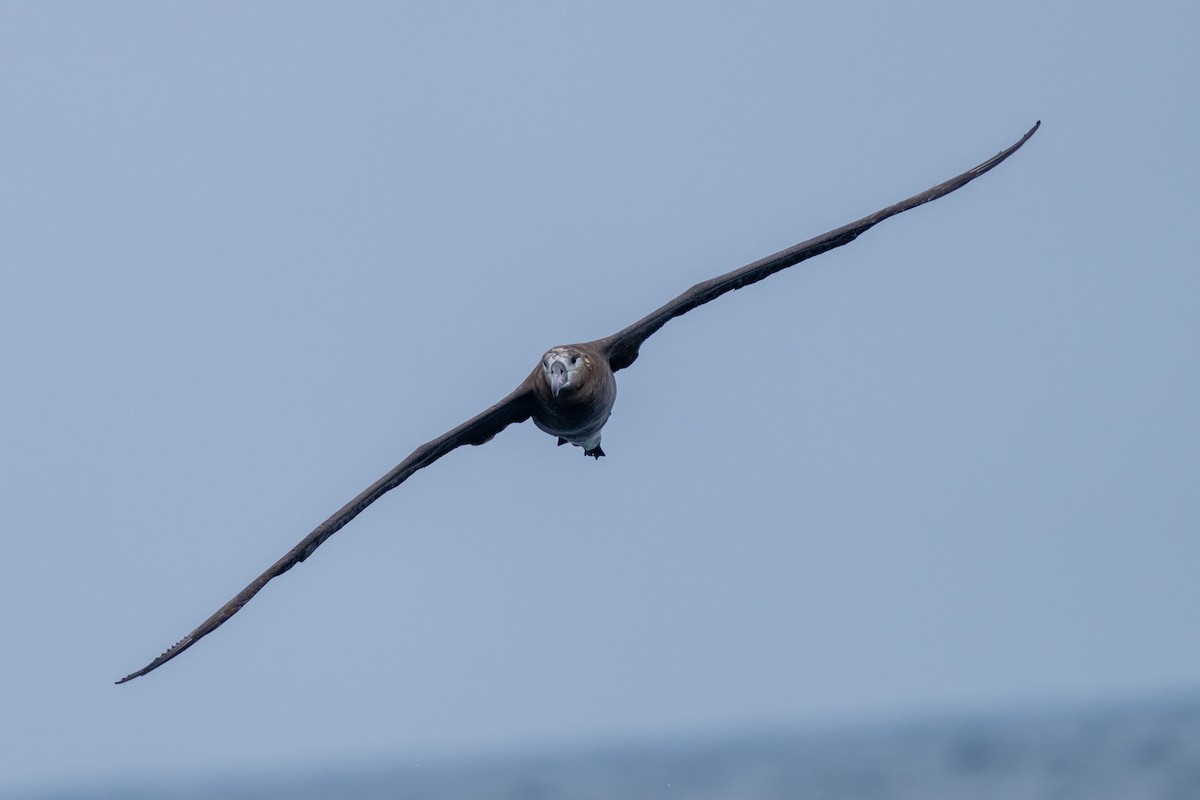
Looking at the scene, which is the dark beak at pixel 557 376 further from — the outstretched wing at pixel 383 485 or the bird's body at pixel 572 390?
the outstretched wing at pixel 383 485

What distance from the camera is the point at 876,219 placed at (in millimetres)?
18953

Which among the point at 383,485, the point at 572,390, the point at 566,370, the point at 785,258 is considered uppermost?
the point at 785,258

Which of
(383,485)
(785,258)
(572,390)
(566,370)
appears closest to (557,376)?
(566,370)

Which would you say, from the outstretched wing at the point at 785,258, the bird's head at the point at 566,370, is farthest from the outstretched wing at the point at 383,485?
the outstretched wing at the point at 785,258

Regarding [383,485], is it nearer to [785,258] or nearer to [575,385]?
[575,385]

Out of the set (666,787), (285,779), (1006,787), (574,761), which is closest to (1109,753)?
(1006,787)

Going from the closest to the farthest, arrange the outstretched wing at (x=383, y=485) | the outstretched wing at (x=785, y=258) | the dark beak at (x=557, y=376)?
1. the outstretched wing at (x=383, y=485)
2. the dark beak at (x=557, y=376)
3. the outstretched wing at (x=785, y=258)

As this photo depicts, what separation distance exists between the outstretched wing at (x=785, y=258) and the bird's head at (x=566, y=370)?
603 mm

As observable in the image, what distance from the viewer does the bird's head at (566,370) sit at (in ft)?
60.4

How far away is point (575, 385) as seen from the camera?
1847cm

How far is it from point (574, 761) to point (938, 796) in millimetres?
28641

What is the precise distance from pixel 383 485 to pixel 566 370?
2.36 m

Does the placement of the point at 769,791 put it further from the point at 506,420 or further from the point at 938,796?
the point at 506,420

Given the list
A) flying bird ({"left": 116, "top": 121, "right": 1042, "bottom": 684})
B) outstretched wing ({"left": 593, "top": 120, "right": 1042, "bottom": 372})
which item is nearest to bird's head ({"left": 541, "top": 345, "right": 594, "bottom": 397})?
flying bird ({"left": 116, "top": 121, "right": 1042, "bottom": 684})
